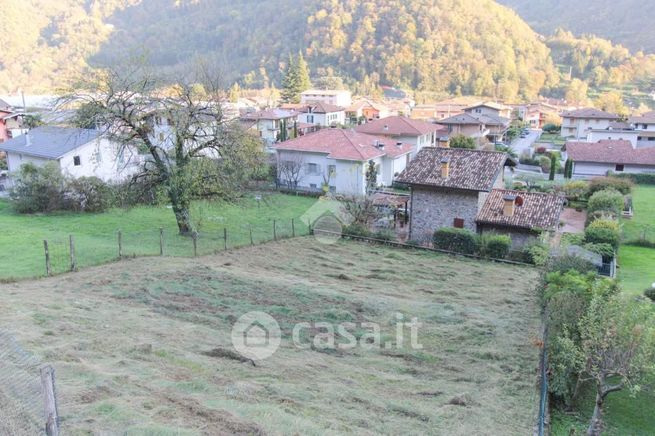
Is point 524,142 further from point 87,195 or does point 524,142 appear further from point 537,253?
point 87,195

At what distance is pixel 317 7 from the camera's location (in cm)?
14362

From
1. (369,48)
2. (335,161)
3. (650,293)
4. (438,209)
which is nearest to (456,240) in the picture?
(438,209)

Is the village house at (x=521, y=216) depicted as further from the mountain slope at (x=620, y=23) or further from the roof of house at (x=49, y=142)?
the mountain slope at (x=620, y=23)

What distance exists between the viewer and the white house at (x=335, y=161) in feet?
111

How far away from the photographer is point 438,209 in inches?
958

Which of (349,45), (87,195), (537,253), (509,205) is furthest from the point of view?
(349,45)

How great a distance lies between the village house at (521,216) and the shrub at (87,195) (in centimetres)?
1852

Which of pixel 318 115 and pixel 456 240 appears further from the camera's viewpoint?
pixel 318 115

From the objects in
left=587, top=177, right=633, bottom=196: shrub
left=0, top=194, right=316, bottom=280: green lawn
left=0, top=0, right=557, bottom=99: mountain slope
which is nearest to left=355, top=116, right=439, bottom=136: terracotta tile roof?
left=587, top=177, right=633, bottom=196: shrub

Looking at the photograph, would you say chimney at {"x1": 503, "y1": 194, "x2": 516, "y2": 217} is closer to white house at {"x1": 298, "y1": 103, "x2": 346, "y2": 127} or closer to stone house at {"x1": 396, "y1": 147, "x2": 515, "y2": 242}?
stone house at {"x1": 396, "y1": 147, "x2": 515, "y2": 242}

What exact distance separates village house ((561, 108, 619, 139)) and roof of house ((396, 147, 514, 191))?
47665 mm

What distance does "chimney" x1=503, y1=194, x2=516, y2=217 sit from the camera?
73.9 feet

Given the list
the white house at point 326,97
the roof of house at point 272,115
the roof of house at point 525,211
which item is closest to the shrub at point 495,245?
the roof of house at point 525,211

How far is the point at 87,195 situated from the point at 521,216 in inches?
829
